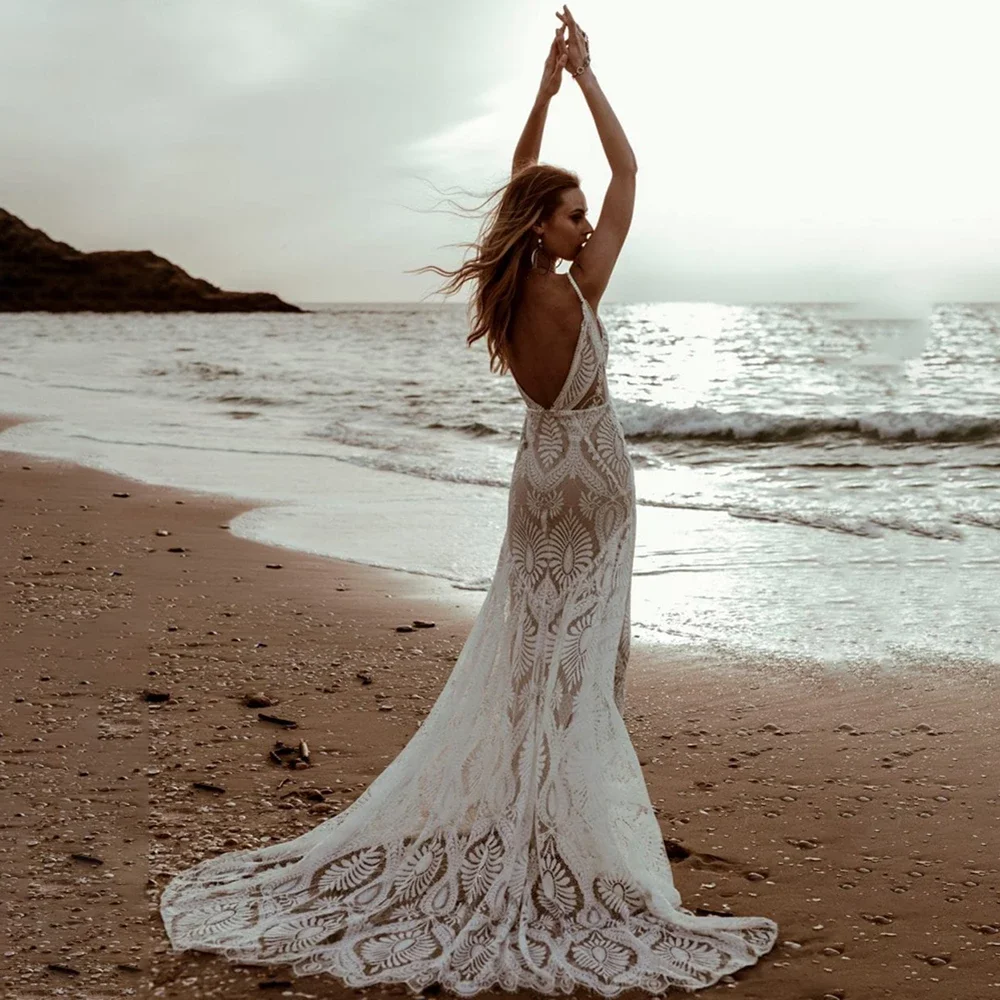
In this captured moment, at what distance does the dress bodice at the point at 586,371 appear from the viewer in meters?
3.48

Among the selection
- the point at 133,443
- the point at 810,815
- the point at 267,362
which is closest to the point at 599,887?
the point at 810,815

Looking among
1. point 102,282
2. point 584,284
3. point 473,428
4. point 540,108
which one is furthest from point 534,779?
point 102,282

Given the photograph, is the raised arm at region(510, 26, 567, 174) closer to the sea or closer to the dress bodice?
the dress bodice

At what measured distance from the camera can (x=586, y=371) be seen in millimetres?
3531

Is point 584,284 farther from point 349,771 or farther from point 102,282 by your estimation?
point 102,282

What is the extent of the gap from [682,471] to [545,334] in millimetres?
10282

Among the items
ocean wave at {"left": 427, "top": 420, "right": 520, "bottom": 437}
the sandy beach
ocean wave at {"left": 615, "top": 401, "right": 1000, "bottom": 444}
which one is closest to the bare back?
the sandy beach

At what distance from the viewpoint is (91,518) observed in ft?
29.5

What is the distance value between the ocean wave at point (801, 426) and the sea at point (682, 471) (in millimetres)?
51

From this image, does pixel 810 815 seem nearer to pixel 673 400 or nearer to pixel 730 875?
pixel 730 875

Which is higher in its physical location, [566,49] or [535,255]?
[566,49]

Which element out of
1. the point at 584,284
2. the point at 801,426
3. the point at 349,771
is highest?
the point at 584,284

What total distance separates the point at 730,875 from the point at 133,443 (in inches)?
455

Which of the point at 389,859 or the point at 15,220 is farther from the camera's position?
the point at 15,220
